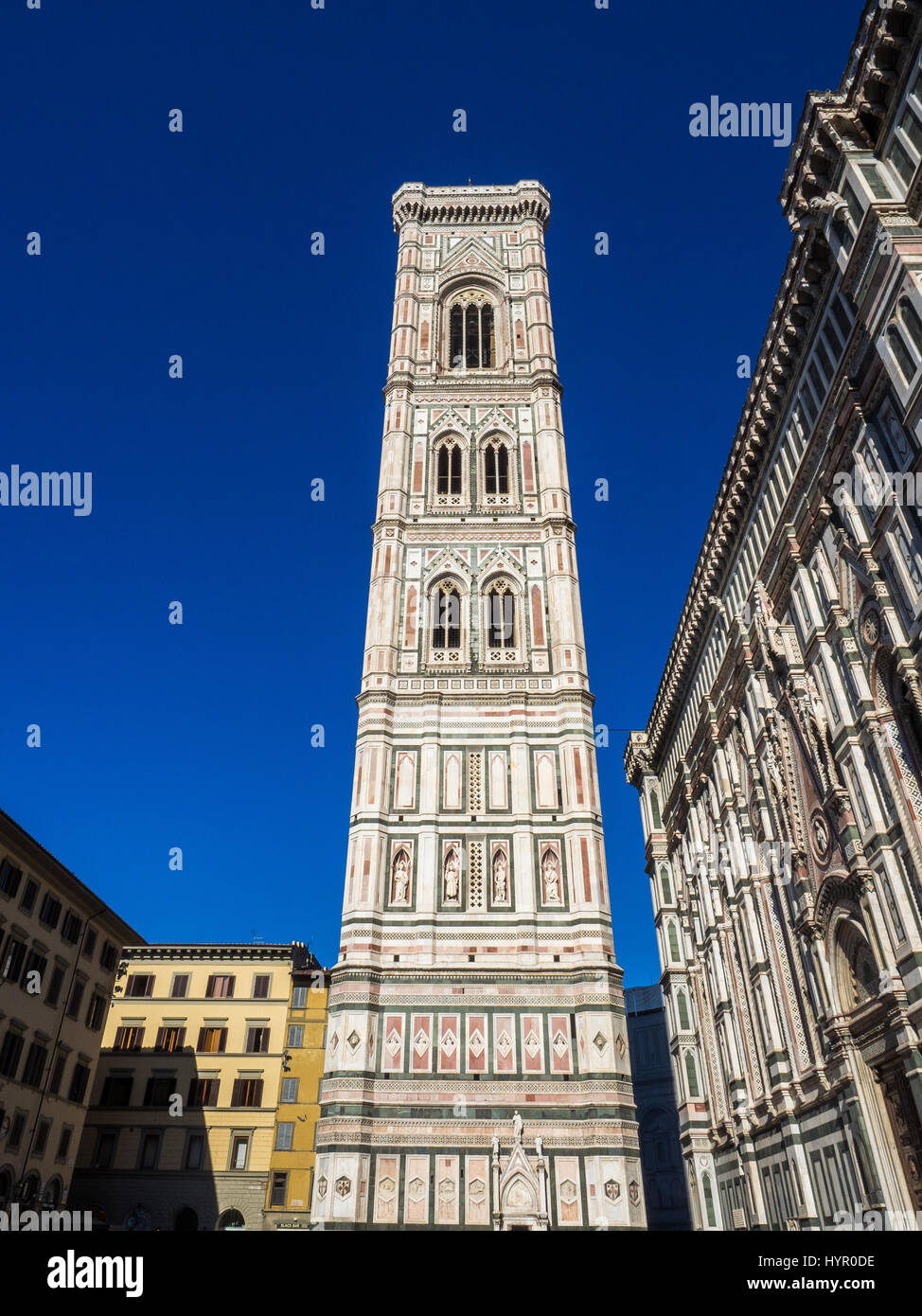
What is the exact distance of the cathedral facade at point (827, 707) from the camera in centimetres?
1534

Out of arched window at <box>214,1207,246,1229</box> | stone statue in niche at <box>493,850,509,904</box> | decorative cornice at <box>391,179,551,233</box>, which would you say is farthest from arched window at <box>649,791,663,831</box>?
decorative cornice at <box>391,179,551,233</box>

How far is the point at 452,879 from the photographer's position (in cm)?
2742

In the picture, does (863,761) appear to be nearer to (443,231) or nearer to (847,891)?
(847,891)

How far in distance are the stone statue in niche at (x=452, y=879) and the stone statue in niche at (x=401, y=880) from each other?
1175mm

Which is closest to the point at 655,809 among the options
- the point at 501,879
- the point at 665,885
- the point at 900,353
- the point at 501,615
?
the point at 665,885

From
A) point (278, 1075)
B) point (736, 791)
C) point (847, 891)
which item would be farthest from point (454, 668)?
point (278, 1075)

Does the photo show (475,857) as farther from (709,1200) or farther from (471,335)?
(471,335)

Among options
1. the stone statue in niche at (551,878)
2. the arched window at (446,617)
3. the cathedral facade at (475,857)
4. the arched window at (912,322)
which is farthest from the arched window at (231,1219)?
the arched window at (912,322)

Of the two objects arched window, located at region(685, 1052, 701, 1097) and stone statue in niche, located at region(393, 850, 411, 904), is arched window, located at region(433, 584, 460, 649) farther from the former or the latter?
arched window, located at region(685, 1052, 701, 1097)

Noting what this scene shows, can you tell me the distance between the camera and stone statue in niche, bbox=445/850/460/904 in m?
27.1

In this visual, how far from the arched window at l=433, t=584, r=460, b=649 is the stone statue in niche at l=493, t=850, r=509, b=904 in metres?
8.30

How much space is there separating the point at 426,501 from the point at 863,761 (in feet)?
74.7

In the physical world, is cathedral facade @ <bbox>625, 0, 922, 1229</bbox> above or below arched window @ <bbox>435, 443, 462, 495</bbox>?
below

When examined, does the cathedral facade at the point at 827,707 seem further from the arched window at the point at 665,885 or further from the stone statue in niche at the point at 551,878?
the arched window at the point at 665,885
